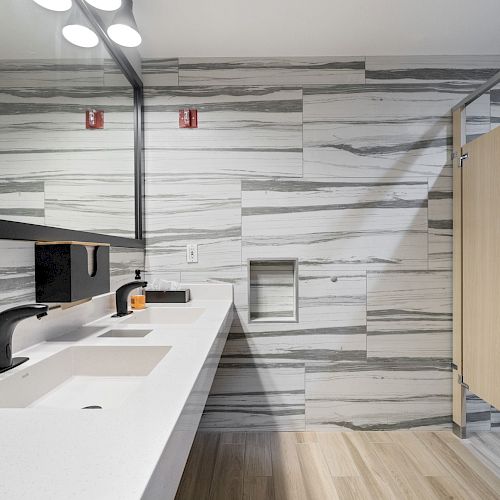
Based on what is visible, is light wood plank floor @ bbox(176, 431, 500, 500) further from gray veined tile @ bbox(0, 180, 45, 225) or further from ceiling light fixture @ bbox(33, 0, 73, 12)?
ceiling light fixture @ bbox(33, 0, 73, 12)

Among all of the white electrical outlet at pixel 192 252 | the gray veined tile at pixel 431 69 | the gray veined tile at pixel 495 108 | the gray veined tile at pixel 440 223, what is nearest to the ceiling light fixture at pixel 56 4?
the white electrical outlet at pixel 192 252

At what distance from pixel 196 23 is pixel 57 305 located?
5.56 ft

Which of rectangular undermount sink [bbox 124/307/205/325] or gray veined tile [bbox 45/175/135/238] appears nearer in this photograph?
→ gray veined tile [bbox 45/175/135/238]

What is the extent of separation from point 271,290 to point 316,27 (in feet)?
5.18

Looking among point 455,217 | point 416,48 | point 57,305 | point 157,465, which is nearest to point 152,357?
point 57,305

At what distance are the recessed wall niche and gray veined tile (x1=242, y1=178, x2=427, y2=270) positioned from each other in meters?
0.14

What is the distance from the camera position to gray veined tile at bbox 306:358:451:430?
2629mm

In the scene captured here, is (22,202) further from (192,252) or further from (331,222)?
(331,222)

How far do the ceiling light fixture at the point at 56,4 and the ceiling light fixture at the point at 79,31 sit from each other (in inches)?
2.0

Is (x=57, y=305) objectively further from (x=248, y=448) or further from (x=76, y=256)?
(x=248, y=448)

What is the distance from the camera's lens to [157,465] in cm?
58

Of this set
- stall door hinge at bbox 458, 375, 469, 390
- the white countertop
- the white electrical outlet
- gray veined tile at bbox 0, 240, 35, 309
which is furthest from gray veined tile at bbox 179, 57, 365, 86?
the white countertop

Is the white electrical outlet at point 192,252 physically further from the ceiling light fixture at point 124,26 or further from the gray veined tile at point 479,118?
the gray veined tile at point 479,118

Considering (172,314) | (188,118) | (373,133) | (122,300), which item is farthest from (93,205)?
(373,133)
